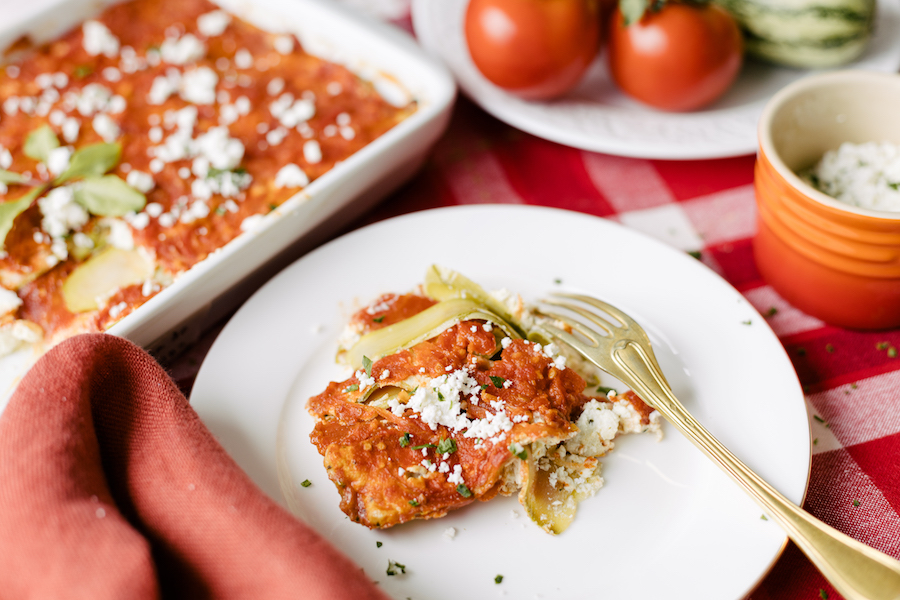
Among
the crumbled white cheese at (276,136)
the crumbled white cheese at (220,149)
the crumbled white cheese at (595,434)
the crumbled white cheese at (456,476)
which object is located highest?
the crumbled white cheese at (220,149)

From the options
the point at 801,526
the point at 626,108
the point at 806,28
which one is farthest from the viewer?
the point at 626,108

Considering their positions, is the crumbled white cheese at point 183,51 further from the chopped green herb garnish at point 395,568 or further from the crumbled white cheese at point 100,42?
the chopped green herb garnish at point 395,568

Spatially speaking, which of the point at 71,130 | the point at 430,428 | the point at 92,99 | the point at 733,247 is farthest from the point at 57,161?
the point at 733,247

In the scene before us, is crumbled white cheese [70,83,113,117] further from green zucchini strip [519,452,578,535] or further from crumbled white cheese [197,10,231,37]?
green zucchini strip [519,452,578,535]

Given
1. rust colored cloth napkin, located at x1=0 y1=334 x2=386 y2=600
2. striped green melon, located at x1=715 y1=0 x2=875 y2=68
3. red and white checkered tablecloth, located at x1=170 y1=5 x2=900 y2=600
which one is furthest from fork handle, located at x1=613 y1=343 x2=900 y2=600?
striped green melon, located at x1=715 y1=0 x2=875 y2=68

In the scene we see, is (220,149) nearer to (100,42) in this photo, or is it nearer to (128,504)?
(100,42)

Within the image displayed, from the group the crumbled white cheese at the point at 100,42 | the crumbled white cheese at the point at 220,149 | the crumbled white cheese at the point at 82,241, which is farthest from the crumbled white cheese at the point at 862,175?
the crumbled white cheese at the point at 100,42

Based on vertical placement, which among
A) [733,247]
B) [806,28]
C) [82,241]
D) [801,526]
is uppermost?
[806,28]
